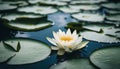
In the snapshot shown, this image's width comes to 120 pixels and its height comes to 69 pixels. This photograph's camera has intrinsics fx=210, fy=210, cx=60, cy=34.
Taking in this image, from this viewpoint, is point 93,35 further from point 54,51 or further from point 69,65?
point 69,65

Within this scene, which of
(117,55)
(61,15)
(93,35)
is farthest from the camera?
(61,15)

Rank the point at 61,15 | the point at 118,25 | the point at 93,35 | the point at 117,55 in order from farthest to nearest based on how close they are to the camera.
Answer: the point at 61,15 → the point at 118,25 → the point at 93,35 → the point at 117,55

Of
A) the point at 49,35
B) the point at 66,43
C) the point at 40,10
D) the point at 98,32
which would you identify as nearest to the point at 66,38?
the point at 66,43

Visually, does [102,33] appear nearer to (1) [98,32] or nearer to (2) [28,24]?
(1) [98,32]

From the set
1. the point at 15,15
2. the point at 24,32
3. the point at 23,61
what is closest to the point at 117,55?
the point at 23,61

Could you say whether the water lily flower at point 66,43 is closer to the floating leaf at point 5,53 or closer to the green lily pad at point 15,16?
the floating leaf at point 5,53

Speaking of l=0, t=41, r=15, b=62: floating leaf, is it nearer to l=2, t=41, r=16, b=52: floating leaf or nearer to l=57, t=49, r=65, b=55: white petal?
l=2, t=41, r=16, b=52: floating leaf

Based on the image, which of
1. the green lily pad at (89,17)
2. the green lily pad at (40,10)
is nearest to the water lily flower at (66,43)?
the green lily pad at (89,17)
